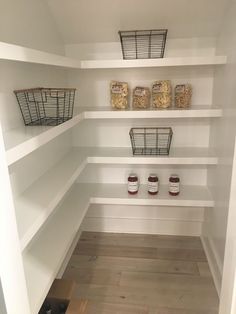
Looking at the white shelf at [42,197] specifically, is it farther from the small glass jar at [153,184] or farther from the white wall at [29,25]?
the white wall at [29,25]

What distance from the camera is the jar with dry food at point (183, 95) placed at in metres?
1.76

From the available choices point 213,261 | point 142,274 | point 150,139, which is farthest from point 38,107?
point 213,261

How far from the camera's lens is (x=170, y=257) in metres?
1.96

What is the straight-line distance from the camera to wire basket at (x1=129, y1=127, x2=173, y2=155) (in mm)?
1985

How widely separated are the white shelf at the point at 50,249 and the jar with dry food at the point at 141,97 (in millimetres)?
743

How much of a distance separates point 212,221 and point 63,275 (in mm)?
1068

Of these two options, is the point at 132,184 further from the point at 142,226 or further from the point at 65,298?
the point at 65,298

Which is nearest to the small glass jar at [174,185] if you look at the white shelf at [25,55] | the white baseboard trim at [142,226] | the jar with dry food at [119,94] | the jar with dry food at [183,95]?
the white baseboard trim at [142,226]

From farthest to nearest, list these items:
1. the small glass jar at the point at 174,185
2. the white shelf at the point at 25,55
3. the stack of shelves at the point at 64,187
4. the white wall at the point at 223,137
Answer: the small glass jar at the point at 174,185 → the white wall at the point at 223,137 → the stack of shelves at the point at 64,187 → the white shelf at the point at 25,55

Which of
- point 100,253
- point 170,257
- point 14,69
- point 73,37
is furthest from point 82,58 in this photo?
point 170,257

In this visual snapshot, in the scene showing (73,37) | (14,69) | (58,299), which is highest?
(73,37)

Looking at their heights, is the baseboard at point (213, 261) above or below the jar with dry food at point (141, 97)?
below

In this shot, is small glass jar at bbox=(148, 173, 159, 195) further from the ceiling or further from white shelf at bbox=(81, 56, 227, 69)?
the ceiling

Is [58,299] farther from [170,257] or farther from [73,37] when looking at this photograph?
[73,37]
